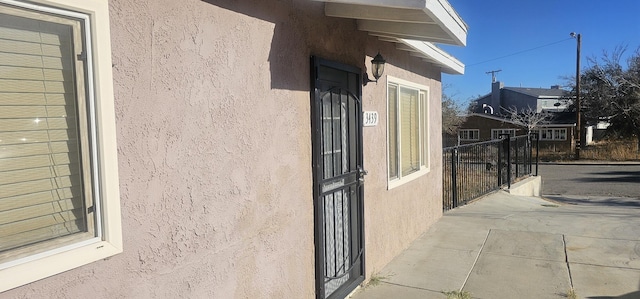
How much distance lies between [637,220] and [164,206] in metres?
8.65

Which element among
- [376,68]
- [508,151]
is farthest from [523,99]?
[376,68]

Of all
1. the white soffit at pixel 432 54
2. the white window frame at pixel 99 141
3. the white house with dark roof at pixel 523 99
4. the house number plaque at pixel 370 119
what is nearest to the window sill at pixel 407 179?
the house number plaque at pixel 370 119

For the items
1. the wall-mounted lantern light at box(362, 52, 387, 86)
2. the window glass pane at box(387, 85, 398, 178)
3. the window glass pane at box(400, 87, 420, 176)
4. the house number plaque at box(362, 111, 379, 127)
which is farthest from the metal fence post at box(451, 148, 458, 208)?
the wall-mounted lantern light at box(362, 52, 387, 86)

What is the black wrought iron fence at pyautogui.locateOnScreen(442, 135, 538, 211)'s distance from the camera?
9.11 metres

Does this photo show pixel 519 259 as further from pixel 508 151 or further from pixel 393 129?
pixel 508 151

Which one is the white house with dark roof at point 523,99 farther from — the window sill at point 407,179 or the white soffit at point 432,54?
the window sill at point 407,179

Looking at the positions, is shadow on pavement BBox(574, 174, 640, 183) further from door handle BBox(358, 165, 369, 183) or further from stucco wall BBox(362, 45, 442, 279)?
door handle BBox(358, 165, 369, 183)

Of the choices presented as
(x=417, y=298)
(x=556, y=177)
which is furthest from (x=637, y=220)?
(x=556, y=177)

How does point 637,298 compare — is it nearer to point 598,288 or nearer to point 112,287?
point 598,288

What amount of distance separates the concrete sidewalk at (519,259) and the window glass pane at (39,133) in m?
3.13

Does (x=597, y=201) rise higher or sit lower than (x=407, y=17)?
lower

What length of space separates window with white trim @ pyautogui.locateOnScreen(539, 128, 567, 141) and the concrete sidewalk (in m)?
33.2

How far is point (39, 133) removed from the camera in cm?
171

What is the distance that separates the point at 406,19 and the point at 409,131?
280 centimetres
